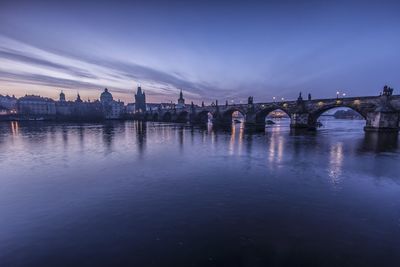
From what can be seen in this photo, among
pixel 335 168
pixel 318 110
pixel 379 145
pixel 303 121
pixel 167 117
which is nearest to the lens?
pixel 335 168

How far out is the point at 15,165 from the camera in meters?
15.4

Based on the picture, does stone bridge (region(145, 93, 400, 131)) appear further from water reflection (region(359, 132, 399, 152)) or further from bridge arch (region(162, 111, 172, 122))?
bridge arch (region(162, 111, 172, 122))

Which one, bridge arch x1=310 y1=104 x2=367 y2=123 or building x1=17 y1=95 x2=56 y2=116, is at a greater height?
building x1=17 y1=95 x2=56 y2=116

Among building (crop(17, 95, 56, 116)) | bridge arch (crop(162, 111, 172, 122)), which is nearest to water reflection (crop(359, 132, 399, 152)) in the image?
bridge arch (crop(162, 111, 172, 122))

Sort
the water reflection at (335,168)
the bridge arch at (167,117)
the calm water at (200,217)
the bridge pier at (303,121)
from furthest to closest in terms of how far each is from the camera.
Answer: the bridge arch at (167,117)
the bridge pier at (303,121)
the water reflection at (335,168)
the calm water at (200,217)

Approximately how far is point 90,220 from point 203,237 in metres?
4.02

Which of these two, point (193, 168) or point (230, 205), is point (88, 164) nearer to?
point (193, 168)

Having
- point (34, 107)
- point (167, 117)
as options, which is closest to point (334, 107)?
point (167, 117)

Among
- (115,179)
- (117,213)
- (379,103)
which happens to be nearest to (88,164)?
(115,179)

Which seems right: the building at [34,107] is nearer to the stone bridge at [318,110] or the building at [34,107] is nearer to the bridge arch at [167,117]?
the bridge arch at [167,117]

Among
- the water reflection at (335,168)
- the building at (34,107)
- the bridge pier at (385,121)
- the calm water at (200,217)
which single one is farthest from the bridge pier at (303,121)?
the building at (34,107)

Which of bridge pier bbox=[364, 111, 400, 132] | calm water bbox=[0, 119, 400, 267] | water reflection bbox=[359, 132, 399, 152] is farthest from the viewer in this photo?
bridge pier bbox=[364, 111, 400, 132]

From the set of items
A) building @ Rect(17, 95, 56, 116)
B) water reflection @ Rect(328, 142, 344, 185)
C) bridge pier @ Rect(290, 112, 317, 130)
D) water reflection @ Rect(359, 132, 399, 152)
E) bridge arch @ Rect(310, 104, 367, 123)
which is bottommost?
water reflection @ Rect(328, 142, 344, 185)

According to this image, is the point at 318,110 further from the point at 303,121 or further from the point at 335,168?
the point at 335,168
